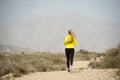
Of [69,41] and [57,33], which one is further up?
[57,33]

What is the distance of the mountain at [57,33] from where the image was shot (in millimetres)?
116000

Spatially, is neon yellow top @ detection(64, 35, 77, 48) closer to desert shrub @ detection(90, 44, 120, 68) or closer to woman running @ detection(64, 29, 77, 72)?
woman running @ detection(64, 29, 77, 72)

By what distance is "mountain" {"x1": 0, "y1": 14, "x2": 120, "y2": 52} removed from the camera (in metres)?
116

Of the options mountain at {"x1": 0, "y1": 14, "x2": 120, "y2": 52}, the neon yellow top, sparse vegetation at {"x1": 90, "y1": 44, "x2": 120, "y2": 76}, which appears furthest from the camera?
mountain at {"x1": 0, "y1": 14, "x2": 120, "y2": 52}

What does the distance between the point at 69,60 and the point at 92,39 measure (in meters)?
105

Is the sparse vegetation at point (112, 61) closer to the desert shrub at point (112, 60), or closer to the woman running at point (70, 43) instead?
the desert shrub at point (112, 60)

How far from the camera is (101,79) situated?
1481 cm

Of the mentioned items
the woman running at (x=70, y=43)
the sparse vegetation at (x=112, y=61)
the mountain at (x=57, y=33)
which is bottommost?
the sparse vegetation at (x=112, y=61)

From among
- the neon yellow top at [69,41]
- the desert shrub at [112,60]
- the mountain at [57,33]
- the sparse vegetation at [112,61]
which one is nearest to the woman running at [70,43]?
the neon yellow top at [69,41]

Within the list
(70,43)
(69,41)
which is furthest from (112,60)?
(69,41)

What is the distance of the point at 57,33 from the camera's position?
126 meters

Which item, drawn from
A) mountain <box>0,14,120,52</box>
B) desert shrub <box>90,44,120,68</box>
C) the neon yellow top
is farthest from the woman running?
mountain <box>0,14,120,52</box>

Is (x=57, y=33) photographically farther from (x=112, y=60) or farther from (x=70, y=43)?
(x=70, y=43)

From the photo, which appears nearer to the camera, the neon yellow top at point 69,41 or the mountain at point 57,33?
the neon yellow top at point 69,41
